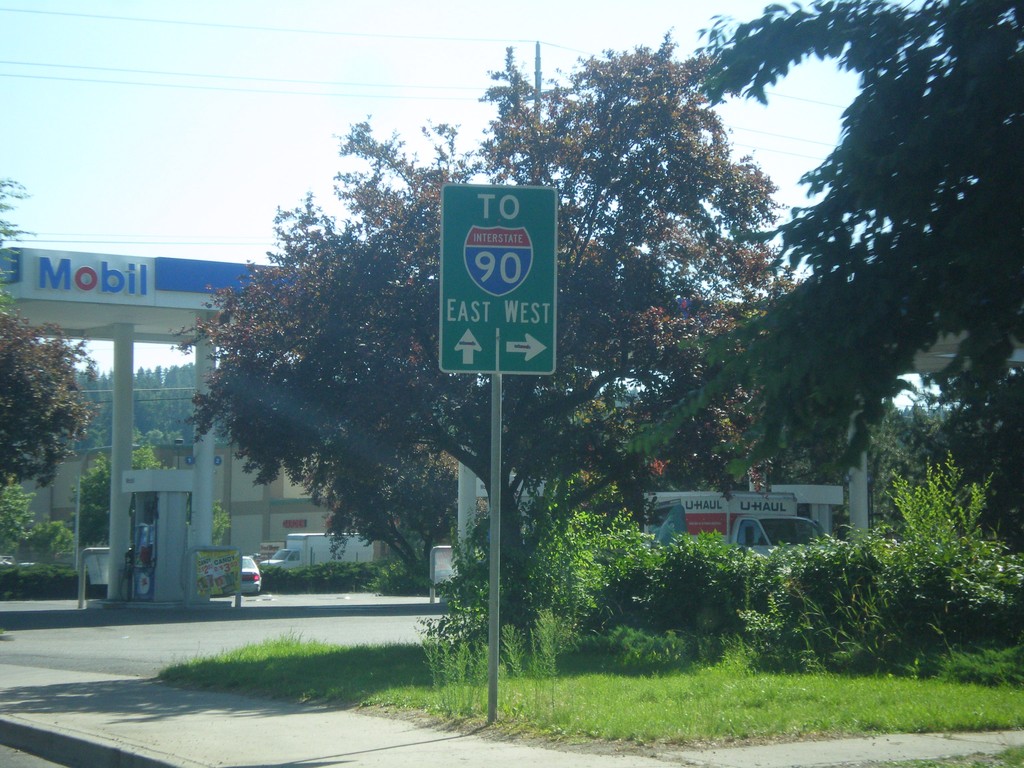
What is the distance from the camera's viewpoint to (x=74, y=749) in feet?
28.3

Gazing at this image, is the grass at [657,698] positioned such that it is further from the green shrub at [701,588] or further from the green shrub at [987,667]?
the green shrub at [701,588]

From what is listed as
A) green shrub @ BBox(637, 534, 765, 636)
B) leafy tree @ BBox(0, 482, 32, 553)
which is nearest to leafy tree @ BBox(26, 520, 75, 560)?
leafy tree @ BBox(0, 482, 32, 553)

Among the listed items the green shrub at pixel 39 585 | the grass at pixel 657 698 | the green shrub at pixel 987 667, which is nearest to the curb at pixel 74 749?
the grass at pixel 657 698

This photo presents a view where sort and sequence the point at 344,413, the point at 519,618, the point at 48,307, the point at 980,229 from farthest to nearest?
the point at 48,307, the point at 344,413, the point at 519,618, the point at 980,229

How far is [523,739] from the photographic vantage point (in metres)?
8.03

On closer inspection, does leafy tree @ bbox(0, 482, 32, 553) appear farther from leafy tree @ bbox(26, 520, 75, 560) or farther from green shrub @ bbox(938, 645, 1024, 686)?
green shrub @ bbox(938, 645, 1024, 686)

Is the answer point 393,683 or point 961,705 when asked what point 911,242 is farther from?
point 393,683

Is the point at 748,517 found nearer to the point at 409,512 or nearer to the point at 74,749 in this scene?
the point at 409,512

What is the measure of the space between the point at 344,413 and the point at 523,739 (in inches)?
260

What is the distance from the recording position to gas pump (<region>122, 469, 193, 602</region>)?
27.8 metres

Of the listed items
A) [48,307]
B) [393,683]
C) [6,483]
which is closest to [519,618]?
[393,683]

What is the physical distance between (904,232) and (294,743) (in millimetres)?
5658

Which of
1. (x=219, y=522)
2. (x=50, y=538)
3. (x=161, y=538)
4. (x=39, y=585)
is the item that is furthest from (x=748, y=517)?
(x=50, y=538)

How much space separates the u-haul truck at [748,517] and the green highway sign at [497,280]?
58.1 feet
